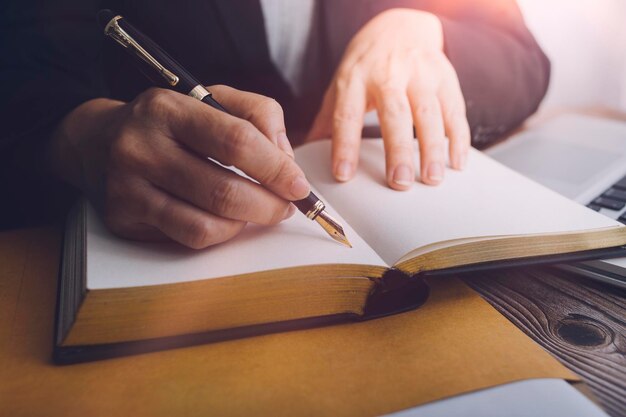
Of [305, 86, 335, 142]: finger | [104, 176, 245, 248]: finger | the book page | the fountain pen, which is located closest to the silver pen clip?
the fountain pen

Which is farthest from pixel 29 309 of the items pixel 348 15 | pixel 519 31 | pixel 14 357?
pixel 519 31

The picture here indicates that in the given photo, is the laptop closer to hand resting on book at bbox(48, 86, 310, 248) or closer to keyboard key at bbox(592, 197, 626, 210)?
keyboard key at bbox(592, 197, 626, 210)

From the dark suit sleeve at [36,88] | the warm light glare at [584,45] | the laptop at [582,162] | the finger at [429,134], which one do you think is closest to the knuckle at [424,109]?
the finger at [429,134]

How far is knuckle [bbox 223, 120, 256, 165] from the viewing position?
0.46m

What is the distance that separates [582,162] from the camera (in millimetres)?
857

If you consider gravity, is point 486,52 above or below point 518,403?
above

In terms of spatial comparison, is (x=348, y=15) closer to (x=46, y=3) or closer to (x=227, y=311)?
(x=46, y=3)

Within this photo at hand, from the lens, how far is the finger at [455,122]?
0.71 metres

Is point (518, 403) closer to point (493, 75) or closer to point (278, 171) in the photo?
point (278, 171)

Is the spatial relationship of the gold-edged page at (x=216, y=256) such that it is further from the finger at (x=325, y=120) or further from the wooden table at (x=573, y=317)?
the finger at (x=325, y=120)

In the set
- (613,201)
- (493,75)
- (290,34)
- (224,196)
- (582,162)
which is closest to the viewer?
(224,196)

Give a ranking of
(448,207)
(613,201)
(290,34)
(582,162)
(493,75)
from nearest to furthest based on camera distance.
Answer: (448,207) → (613,201) → (582,162) → (493,75) → (290,34)

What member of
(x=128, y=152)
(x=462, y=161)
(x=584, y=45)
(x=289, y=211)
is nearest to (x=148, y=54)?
(x=128, y=152)

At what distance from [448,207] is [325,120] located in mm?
355
